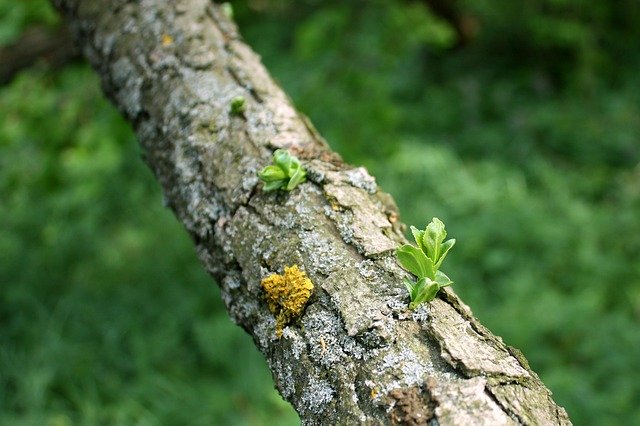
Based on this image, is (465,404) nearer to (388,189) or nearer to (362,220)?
(362,220)

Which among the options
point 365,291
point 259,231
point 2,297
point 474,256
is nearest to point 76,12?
point 259,231

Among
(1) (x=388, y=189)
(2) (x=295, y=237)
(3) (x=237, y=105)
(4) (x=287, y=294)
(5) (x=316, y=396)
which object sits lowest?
(5) (x=316, y=396)

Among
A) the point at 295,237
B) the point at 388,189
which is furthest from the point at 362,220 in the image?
the point at 388,189

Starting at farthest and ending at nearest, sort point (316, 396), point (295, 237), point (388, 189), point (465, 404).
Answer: point (388, 189) < point (295, 237) < point (316, 396) < point (465, 404)

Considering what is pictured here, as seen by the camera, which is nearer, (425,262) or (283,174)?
(425,262)

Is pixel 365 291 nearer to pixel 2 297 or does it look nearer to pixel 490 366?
pixel 490 366

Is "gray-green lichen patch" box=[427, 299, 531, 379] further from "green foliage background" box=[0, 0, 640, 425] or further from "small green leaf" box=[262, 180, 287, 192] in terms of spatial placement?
"green foliage background" box=[0, 0, 640, 425]

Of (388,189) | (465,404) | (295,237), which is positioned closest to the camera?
(465,404)
